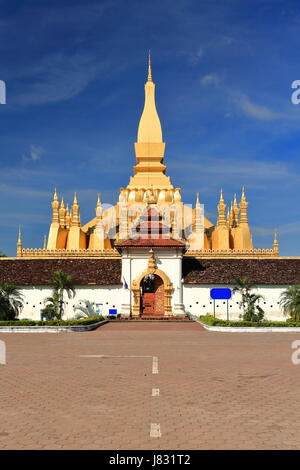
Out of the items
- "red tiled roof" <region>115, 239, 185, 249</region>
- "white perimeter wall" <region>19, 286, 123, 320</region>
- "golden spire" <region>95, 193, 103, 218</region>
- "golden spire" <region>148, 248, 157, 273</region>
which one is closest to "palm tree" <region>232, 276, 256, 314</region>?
"red tiled roof" <region>115, 239, 185, 249</region>

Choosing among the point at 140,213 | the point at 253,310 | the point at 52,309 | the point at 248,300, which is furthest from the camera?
the point at 140,213

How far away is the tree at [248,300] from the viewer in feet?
121

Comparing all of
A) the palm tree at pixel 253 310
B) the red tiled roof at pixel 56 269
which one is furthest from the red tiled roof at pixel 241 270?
the red tiled roof at pixel 56 269

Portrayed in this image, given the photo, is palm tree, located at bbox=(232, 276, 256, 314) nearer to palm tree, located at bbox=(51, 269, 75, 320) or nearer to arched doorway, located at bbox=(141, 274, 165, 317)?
arched doorway, located at bbox=(141, 274, 165, 317)

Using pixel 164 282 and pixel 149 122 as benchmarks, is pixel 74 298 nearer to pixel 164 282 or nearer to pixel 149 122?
pixel 164 282

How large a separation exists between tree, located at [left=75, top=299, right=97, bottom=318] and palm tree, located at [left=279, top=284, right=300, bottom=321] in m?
13.3

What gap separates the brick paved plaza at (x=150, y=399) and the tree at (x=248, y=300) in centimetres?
1821

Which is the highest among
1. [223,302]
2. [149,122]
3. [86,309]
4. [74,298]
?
[149,122]

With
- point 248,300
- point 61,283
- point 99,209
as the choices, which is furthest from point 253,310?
point 99,209

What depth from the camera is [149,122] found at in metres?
60.3

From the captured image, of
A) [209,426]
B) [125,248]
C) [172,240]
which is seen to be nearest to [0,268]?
[125,248]

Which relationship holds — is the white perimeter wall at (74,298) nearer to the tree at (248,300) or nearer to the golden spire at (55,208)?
the tree at (248,300)

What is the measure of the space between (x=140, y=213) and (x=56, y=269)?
8743 millimetres

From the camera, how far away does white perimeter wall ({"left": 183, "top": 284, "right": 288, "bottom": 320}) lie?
1566 inches
